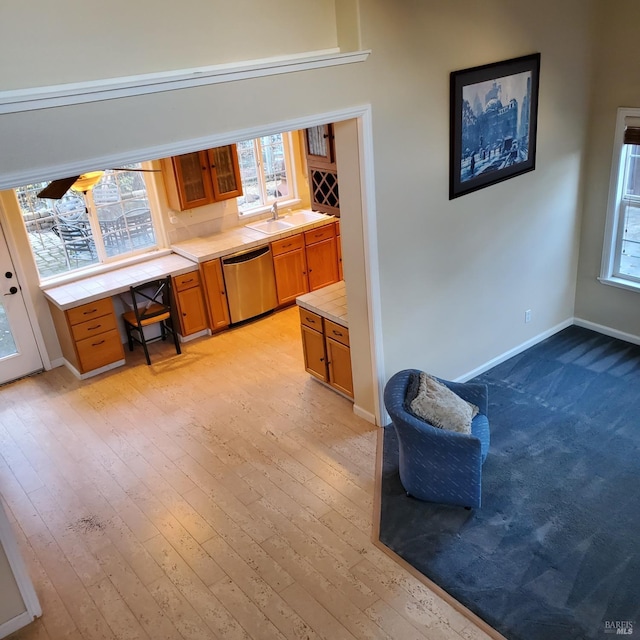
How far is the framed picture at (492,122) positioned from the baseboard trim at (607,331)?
6.01 feet

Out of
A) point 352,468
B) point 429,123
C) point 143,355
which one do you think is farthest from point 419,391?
point 143,355

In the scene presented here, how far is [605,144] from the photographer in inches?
220

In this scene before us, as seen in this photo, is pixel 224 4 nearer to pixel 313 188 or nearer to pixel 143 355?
pixel 313 188

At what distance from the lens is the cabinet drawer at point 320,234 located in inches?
275

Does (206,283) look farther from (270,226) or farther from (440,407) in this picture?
(440,407)

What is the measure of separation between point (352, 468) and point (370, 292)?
4.05 ft

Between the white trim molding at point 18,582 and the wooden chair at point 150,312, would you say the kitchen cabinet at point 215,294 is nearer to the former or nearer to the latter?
the wooden chair at point 150,312

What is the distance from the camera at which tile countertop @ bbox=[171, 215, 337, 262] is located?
641 cm

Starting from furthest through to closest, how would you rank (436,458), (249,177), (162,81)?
(249,177)
(436,458)
(162,81)

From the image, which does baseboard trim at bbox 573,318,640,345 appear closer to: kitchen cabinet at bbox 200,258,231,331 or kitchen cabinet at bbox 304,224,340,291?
kitchen cabinet at bbox 304,224,340,291

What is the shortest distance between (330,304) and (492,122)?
1844 millimetres

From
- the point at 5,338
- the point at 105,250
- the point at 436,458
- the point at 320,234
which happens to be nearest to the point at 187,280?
the point at 105,250

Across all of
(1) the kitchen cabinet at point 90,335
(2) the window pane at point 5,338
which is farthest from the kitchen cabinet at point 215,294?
(2) the window pane at point 5,338

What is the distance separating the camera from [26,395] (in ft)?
19.2
